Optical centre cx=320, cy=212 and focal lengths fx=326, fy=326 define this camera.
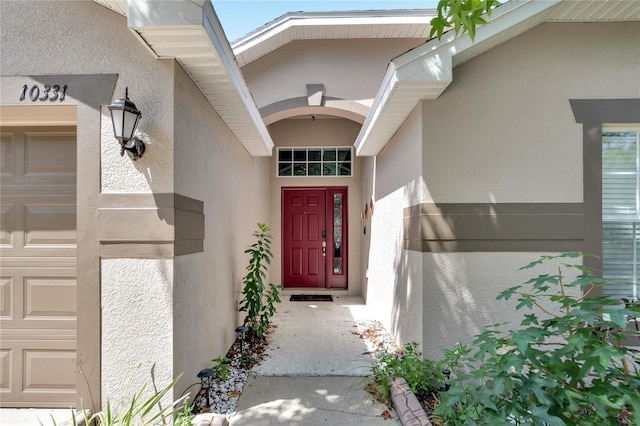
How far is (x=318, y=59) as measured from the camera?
5484mm

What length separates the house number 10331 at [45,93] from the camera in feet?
8.00

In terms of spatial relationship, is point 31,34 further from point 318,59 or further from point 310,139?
point 310,139

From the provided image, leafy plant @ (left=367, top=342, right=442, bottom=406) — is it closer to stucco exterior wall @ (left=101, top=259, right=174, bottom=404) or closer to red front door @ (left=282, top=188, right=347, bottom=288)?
stucco exterior wall @ (left=101, top=259, right=174, bottom=404)

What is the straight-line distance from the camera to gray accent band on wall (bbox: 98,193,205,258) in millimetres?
2381

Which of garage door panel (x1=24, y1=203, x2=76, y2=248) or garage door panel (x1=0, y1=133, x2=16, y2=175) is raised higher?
garage door panel (x1=0, y1=133, x2=16, y2=175)

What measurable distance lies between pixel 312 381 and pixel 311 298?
3.39m

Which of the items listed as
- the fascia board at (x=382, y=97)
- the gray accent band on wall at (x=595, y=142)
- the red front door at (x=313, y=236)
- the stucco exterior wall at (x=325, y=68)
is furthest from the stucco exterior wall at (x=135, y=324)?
the red front door at (x=313, y=236)

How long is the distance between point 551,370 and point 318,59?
5215 mm

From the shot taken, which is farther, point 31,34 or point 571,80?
point 571,80

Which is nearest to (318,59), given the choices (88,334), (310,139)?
(310,139)

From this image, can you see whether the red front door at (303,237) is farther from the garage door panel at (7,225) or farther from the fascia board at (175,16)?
the fascia board at (175,16)

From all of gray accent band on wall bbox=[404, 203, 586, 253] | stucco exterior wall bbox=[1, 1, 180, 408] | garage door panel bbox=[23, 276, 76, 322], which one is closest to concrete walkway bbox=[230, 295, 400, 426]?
stucco exterior wall bbox=[1, 1, 180, 408]

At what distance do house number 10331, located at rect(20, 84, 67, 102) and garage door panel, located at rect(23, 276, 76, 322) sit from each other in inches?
54.8

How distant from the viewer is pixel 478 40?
2764mm
